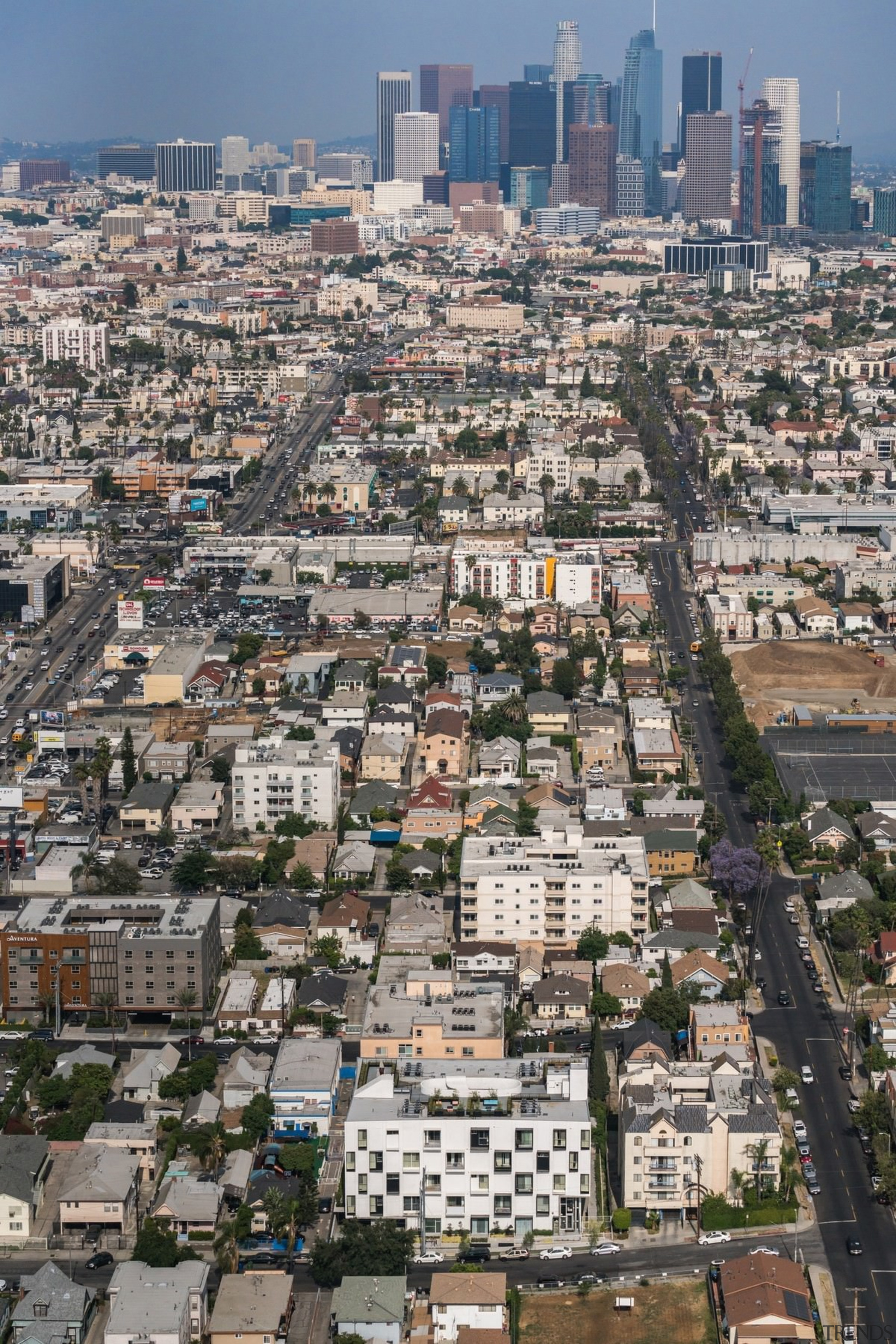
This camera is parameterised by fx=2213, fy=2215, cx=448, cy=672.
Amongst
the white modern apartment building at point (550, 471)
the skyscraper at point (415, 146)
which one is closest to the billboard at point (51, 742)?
the white modern apartment building at point (550, 471)

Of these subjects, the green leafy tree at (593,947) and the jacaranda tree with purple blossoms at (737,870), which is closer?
the green leafy tree at (593,947)

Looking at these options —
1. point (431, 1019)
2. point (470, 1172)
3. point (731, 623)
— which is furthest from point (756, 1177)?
point (731, 623)

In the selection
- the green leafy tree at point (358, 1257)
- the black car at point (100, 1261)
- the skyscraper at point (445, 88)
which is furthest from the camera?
the skyscraper at point (445, 88)

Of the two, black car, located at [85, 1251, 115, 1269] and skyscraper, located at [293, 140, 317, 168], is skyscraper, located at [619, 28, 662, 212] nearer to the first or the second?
skyscraper, located at [293, 140, 317, 168]

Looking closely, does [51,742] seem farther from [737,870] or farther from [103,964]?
[737,870]

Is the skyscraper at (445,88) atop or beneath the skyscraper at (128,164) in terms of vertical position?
atop

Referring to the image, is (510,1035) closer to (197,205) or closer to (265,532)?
(265,532)

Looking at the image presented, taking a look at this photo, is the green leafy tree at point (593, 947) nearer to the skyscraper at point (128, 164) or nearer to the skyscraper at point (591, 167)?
the skyscraper at point (591, 167)
